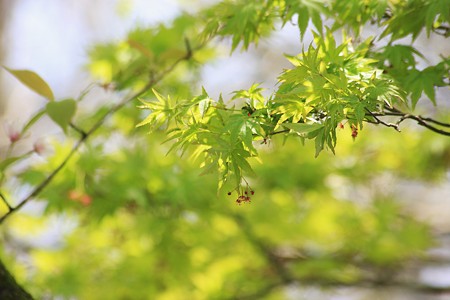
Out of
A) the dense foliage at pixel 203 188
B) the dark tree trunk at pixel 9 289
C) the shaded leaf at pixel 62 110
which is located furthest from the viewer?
the dense foliage at pixel 203 188

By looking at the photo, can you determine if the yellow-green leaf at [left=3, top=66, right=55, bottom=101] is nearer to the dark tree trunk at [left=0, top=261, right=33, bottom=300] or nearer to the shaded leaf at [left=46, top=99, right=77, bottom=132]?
the shaded leaf at [left=46, top=99, right=77, bottom=132]

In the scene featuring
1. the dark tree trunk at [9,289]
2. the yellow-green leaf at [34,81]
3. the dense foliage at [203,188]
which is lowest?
the dark tree trunk at [9,289]

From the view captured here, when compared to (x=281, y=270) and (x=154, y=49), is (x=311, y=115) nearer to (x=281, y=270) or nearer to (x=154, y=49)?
(x=154, y=49)

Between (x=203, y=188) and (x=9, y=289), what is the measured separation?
1.13 m

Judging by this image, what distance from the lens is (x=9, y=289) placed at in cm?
85

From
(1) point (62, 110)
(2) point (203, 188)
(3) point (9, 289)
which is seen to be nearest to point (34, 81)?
(1) point (62, 110)

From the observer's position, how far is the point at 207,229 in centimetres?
245

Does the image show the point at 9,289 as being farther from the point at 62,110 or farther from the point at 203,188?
the point at 203,188

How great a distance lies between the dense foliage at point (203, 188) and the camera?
1.19 m

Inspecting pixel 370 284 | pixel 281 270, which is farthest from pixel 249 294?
pixel 370 284

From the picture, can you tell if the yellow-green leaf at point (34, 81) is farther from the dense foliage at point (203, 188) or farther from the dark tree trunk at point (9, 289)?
the dark tree trunk at point (9, 289)

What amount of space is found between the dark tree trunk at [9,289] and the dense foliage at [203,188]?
1.03ft

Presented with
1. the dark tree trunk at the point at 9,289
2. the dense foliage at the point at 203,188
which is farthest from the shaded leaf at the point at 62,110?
the dark tree trunk at the point at 9,289

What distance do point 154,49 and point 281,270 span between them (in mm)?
1088
